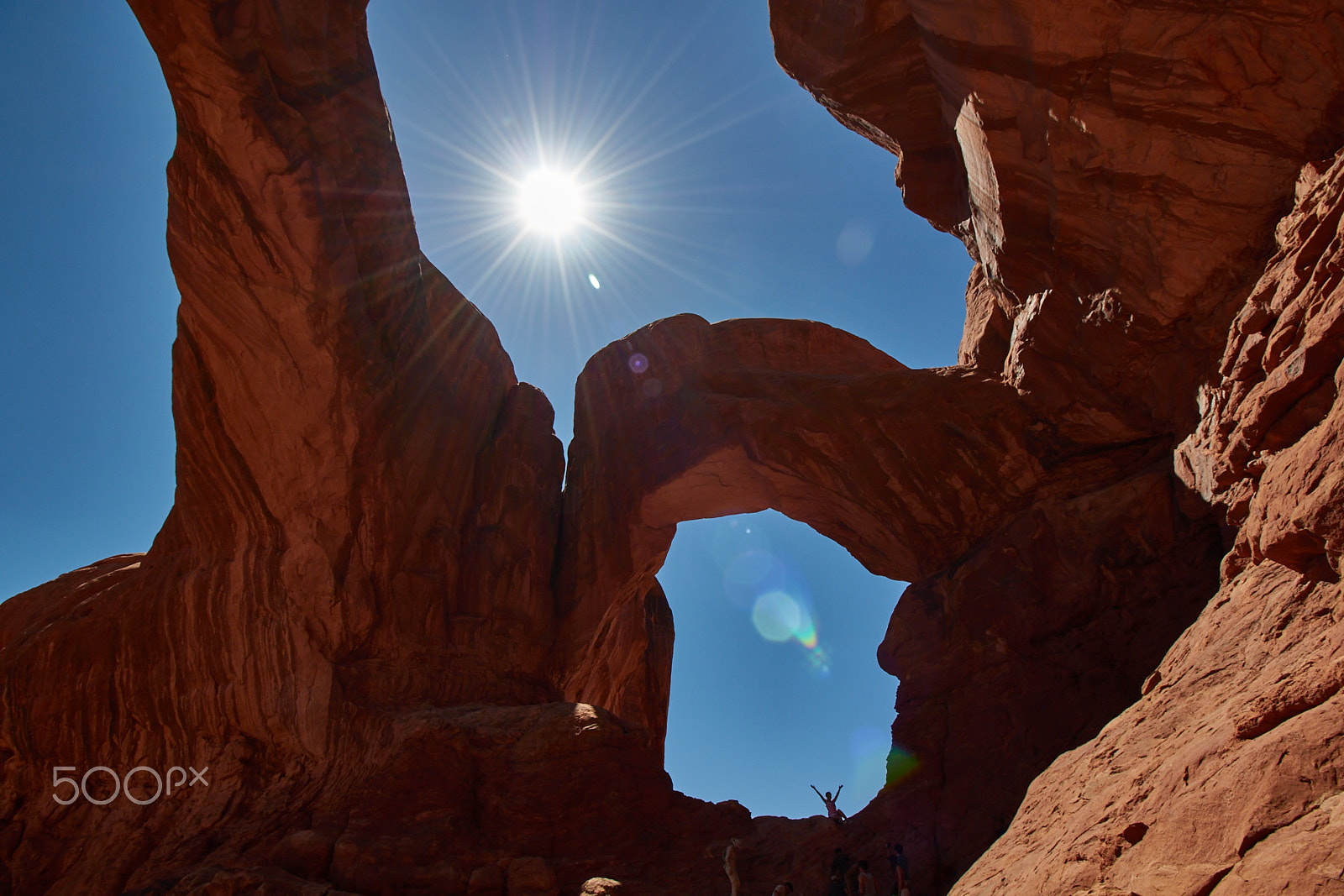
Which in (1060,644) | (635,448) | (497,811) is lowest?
(497,811)

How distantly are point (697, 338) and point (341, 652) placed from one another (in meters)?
13.3

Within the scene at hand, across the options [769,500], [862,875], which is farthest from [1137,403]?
[862,875]

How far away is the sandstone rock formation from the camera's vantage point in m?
10.6

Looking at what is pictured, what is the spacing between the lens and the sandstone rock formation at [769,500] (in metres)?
10.6

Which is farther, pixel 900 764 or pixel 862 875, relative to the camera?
pixel 900 764

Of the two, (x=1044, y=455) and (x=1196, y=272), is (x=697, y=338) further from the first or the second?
(x=1196, y=272)

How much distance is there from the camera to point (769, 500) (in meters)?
22.8

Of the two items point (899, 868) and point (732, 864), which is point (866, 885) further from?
point (732, 864)

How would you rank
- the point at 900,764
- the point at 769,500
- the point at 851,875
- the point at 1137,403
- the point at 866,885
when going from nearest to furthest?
the point at 866,885
the point at 851,875
the point at 1137,403
the point at 900,764
the point at 769,500

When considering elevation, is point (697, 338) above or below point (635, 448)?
above

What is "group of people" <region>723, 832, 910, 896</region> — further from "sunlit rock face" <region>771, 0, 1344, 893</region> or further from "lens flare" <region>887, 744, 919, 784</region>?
"lens flare" <region>887, 744, 919, 784</region>

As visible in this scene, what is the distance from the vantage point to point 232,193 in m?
15.6

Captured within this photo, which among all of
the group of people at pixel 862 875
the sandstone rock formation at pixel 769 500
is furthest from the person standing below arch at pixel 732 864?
the group of people at pixel 862 875

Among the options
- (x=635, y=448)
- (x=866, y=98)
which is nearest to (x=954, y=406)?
(x=866, y=98)
